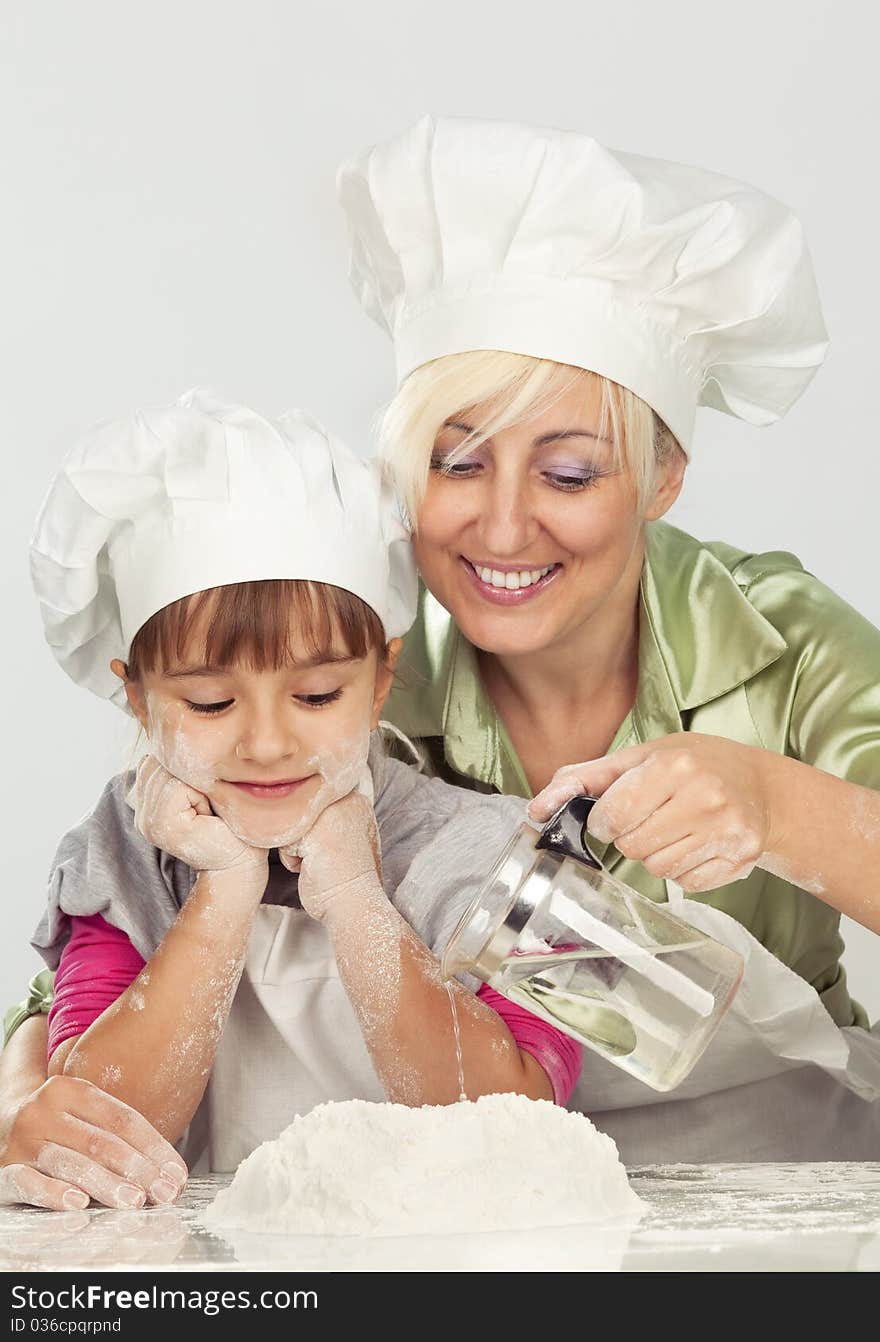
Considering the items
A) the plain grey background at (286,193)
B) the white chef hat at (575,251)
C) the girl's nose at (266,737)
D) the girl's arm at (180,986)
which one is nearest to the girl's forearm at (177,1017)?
the girl's arm at (180,986)

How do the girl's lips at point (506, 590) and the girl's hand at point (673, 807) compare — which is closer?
the girl's hand at point (673, 807)

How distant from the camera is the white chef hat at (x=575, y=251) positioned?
1.34 meters

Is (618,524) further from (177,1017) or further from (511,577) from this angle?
(177,1017)

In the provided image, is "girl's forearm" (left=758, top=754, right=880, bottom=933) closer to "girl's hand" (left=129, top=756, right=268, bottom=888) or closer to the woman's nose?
the woman's nose

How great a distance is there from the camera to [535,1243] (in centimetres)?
89

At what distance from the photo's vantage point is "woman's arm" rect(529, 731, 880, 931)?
107 centimetres

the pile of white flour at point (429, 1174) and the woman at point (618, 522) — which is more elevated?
the woman at point (618, 522)

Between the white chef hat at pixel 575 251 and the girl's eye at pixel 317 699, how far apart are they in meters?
0.34

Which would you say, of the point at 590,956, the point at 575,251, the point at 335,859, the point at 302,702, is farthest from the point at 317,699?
the point at 575,251

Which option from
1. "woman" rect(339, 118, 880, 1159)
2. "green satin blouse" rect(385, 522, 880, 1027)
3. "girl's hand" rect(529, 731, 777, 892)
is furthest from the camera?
"green satin blouse" rect(385, 522, 880, 1027)

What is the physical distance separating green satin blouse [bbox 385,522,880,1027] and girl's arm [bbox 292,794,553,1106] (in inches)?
11.2

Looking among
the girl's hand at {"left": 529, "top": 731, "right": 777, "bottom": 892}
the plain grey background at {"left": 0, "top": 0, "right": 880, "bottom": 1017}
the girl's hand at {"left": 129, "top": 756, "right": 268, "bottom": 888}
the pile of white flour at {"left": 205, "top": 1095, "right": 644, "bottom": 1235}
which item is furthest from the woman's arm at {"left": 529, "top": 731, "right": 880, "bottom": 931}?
the plain grey background at {"left": 0, "top": 0, "right": 880, "bottom": 1017}

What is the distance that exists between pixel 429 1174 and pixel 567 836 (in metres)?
0.22

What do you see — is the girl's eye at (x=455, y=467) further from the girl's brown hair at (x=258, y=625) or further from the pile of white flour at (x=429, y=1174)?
the pile of white flour at (x=429, y=1174)
